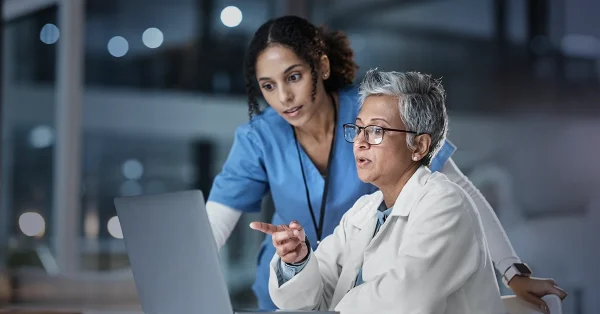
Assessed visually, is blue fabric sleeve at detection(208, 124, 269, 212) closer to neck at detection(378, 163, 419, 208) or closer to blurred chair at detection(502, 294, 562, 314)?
neck at detection(378, 163, 419, 208)

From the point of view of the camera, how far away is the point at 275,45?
2137 mm

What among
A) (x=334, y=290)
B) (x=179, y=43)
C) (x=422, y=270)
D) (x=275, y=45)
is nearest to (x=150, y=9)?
(x=179, y=43)

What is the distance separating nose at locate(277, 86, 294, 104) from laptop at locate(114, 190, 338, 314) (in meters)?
0.64

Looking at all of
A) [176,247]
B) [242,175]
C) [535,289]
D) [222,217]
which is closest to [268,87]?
[242,175]

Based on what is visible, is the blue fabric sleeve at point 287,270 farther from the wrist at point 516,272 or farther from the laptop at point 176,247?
the wrist at point 516,272

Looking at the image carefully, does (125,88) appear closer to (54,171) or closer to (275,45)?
(54,171)

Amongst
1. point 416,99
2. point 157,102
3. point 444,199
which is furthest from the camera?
point 157,102

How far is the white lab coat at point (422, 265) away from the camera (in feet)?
5.07

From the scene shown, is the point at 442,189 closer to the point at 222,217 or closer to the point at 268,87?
the point at 268,87

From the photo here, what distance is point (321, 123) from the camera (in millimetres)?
2277

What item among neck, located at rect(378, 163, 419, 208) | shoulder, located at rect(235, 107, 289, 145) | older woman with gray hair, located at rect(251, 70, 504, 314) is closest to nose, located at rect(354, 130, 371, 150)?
older woman with gray hair, located at rect(251, 70, 504, 314)

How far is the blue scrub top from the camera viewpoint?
226 centimetres

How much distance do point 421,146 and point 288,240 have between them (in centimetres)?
38

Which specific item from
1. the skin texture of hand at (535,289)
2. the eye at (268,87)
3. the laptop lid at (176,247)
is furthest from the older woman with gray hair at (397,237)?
the eye at (268,87)
